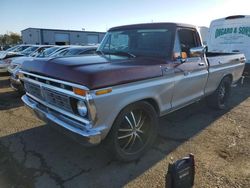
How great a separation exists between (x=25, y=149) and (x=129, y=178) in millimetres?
1930

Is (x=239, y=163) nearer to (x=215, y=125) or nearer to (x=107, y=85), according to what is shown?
(x=215, y=125)

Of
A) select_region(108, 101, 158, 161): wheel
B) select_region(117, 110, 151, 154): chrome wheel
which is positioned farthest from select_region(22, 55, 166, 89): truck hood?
select_region(117, 110, 151, 154): chrome wheel

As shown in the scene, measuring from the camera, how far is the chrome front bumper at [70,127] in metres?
2.92

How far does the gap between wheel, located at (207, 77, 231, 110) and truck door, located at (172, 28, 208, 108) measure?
1076 mm

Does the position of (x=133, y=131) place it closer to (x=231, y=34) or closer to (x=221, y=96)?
(x=221, y=96)

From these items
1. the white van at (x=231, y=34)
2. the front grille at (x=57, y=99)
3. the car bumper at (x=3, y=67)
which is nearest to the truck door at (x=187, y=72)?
the front grille at (x=57, y=99)

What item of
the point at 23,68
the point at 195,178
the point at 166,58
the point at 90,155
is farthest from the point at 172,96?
the point at 23,68

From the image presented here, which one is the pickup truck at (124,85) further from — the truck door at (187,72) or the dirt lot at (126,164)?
the dirt lot at (126,164)

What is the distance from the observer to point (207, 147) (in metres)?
4.15

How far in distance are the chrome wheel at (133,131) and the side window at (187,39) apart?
154 cm

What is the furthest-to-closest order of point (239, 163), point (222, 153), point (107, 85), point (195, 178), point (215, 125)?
point (215, 125) < point (222, 153) < point (239, 163) < point (195, 178) < point (107, 85)

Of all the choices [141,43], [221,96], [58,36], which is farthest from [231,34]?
[58,36]

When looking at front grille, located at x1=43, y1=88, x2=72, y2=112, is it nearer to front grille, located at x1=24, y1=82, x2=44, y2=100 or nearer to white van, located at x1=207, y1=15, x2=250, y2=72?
front grille, located at x1=24, y1=82, x2=44, y2=100

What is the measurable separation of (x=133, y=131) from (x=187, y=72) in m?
1.55
